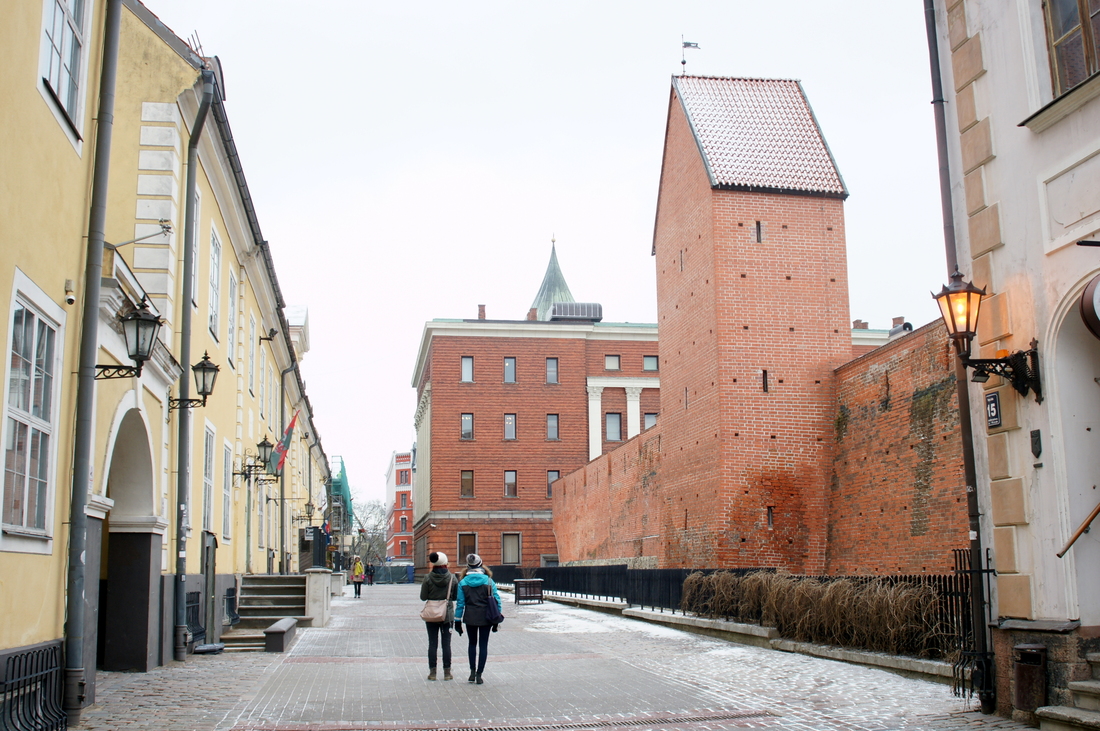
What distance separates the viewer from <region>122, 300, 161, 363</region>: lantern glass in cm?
913

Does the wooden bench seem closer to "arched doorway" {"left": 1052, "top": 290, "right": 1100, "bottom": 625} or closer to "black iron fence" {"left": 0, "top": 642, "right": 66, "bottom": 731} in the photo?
"black iron fence" {"left": 0, "top": 642, "right": 66, "bottom": 731}

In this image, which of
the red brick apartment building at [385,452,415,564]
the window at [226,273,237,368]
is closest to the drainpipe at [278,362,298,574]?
the window at [226,273,237,368]

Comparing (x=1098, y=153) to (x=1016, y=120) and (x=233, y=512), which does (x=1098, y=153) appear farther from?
(x=233, y=512)

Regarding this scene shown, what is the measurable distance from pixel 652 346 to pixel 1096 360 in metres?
50.9

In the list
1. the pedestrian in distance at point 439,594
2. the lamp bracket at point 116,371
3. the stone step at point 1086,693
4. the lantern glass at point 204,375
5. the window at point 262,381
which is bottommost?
the stone step at point 1086,693

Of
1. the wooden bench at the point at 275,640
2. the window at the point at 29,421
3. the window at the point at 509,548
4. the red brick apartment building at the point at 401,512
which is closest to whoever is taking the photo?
the window at the point at 29,421

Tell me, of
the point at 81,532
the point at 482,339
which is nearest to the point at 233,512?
the point at 81,532

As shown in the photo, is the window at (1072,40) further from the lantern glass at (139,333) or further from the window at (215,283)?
the window at (215,283)

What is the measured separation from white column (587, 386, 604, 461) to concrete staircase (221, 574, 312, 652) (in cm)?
3781

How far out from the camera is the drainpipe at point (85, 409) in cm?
815

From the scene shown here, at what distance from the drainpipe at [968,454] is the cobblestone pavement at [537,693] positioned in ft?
1.28

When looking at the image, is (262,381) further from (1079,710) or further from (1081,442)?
(1079,710)

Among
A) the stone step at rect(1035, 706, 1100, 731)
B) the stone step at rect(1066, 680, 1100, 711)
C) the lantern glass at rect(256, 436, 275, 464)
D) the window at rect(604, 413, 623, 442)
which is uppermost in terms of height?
the window at rect(604, 413, 623, 442)

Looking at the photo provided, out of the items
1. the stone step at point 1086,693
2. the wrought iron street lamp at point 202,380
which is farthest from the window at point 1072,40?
the wrought iron street lamp at point 202,380
